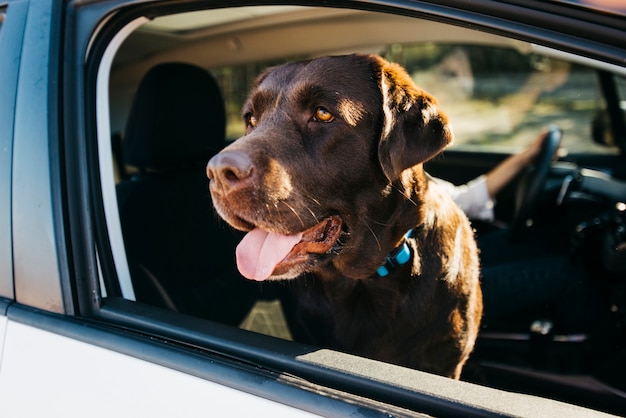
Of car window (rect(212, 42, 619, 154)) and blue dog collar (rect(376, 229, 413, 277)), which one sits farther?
car window (rect(212, 42, 619, 154))

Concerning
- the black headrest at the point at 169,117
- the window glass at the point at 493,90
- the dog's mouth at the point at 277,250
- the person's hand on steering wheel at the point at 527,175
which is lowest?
the window glass at the point at 493,90

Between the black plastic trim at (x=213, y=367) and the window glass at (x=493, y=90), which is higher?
the black plastic trim at (x=213, y=367)

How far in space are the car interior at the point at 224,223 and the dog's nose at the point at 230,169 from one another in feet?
1.32

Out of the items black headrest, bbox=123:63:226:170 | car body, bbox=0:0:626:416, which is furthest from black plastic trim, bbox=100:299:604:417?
black headrest, bbox=123:63:226:170

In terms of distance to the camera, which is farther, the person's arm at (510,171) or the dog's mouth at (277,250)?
the person's arm at (510,171)

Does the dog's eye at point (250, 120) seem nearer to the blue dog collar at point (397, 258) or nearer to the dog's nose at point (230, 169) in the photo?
the dog's nose at point (230, 169)

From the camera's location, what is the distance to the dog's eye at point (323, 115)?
1810 mm

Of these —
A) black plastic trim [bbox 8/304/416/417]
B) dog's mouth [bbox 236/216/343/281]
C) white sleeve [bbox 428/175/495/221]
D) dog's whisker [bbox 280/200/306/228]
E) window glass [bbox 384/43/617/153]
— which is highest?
dog's whisker [bbox 280/200/306/228]

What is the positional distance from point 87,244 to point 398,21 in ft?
7.00

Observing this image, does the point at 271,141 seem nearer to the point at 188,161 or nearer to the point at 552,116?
the point at 188,161

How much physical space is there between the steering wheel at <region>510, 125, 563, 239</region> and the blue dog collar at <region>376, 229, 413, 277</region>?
113 cm

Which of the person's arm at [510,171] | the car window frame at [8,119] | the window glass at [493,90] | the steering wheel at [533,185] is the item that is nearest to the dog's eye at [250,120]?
the car window frame at [8,119]

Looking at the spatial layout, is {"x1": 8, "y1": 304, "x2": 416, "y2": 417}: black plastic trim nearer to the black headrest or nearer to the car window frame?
the car window frame

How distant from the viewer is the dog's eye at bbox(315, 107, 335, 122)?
1810mm
